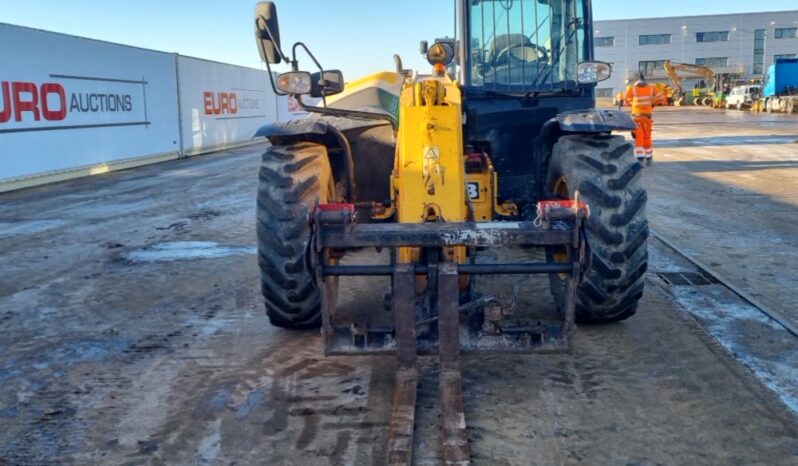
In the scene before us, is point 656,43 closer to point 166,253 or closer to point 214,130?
point 214,130

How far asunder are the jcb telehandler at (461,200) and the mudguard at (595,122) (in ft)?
0.05

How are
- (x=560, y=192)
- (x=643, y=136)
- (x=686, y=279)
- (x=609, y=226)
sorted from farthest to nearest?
(x=643, y=136), (x=686, y=279), (x=560, y=192), (x=609, y=226)

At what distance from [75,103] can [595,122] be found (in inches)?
567

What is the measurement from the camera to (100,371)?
4938 mm

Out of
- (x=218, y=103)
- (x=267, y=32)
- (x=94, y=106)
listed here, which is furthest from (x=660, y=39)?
(x=267, y=32)

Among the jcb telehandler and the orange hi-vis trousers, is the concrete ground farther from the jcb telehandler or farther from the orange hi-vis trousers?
the orange hi-vis trousers

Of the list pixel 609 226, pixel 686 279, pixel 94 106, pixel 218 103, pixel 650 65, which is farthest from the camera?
pixel 650 65

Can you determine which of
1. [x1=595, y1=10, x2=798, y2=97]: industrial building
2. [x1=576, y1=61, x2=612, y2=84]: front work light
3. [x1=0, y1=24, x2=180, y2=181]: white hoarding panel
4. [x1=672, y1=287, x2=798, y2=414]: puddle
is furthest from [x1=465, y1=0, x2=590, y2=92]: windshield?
[x1=595, y1=10, x2=798, y2=97]: industrial building

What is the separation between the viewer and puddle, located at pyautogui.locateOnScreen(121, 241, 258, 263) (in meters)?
8.37

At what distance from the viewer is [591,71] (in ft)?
19.6

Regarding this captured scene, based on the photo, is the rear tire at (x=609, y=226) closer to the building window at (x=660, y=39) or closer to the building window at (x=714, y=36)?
the building window at (x=660, y=39)

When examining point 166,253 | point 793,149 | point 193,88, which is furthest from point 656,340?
point 193,88

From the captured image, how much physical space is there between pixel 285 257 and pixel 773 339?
3.43 meters

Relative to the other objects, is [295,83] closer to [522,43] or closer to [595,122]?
[595,122]
